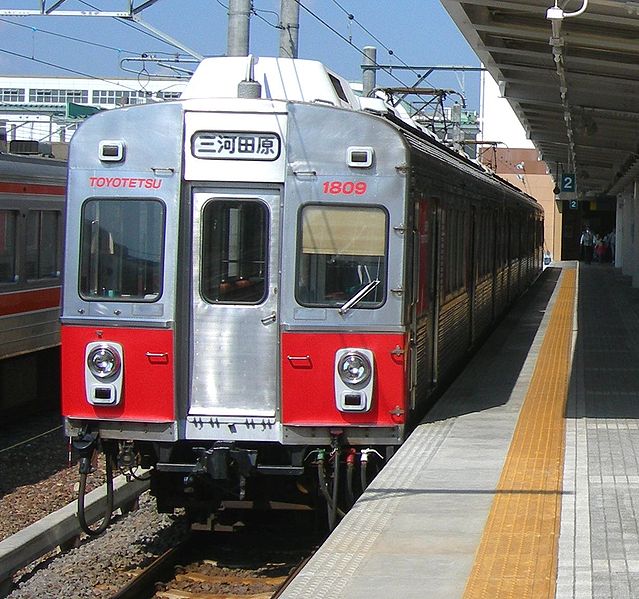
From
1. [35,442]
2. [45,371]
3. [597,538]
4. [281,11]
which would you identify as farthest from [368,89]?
[597,538]

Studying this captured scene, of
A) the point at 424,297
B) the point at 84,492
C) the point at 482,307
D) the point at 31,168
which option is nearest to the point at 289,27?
the point at 31,168

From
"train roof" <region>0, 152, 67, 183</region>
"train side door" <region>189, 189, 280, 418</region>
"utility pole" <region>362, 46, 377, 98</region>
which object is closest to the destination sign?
"train side door" <region>189, 189, 280, 418</region>

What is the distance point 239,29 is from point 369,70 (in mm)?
12285

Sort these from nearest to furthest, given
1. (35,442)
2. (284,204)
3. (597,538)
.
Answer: (597,538) → (284,204) → (35,442)

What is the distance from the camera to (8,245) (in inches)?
533

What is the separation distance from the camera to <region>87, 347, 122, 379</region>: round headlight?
27.1ft

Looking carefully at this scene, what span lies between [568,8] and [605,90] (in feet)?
14.6

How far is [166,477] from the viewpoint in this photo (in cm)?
866

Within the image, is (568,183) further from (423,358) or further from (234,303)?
(234,303)

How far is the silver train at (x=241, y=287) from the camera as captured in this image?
27.0 ft

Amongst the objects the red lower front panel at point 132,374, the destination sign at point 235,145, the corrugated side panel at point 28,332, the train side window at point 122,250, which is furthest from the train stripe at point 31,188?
the destination sign at point 235,145

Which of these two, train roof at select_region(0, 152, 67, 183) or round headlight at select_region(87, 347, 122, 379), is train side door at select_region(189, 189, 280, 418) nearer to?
round headlight at select_region(87, 347, 122, 379)

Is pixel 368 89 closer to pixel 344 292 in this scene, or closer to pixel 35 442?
pixel 35 442

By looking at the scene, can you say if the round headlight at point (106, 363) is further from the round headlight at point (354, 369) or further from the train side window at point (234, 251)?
the round headlight at point (354, 369)
